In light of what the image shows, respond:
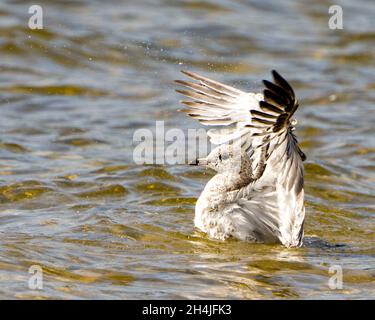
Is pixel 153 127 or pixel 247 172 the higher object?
pixel 153 127

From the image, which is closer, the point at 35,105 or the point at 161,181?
the point at 161,181

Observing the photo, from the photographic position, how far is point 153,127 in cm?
1038

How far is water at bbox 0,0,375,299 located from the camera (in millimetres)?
5977

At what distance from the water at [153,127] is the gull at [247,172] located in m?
0.15

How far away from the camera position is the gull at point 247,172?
635cm

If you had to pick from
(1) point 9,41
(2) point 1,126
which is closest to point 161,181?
(2) point 1,126

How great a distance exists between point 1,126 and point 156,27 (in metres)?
4.20

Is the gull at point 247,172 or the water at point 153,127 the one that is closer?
the water at point 153,127

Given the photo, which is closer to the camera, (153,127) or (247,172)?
(247,172)

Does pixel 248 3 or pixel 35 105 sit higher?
pixel 248 3

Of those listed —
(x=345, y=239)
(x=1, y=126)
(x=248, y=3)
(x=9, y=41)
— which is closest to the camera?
(x=345, y=239)

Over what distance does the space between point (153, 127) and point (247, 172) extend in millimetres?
3589

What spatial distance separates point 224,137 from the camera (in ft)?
22.6
